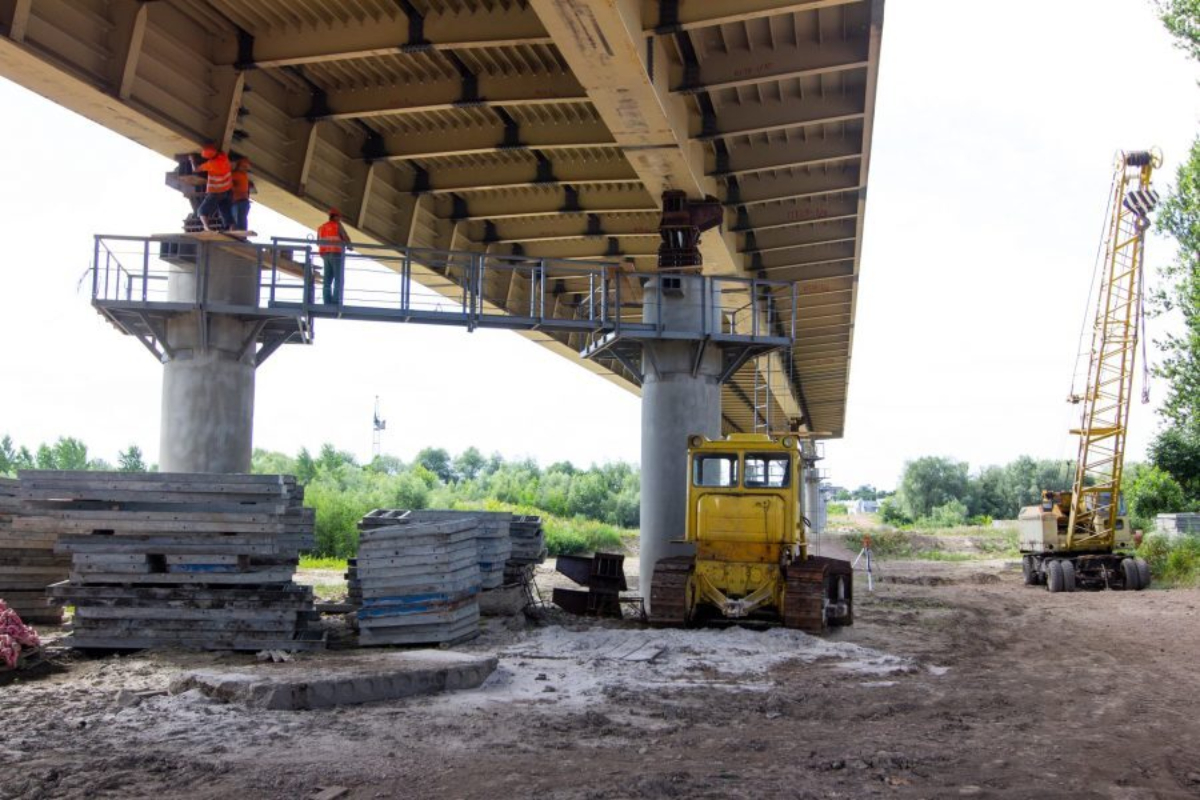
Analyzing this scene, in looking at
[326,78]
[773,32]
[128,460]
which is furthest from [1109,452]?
[128,460]

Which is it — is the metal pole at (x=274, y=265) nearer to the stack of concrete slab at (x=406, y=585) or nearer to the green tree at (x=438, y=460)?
the stack of concrete slab at (x=406, y=585)

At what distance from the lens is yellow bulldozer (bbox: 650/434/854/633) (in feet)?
49.0

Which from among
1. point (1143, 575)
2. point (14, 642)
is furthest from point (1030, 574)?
point (14, 642)

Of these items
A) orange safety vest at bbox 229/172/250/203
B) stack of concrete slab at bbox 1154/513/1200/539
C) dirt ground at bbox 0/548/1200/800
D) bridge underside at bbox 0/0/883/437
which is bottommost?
dirt ground at bbox 0/548/1200/800

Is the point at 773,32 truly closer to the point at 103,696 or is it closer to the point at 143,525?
the point at 143,525

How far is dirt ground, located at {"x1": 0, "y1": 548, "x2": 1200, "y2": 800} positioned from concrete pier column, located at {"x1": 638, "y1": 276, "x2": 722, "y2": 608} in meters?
3.59

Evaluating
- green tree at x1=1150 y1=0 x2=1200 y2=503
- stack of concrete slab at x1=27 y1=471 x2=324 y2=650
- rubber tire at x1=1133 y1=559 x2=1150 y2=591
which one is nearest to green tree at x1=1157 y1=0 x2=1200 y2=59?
green tree at x1=1150 y1=0 x2=1200 y2=503

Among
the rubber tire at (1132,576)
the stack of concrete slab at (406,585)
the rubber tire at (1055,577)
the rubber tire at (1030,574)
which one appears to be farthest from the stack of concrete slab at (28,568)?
the rubber tire at (1030,574)

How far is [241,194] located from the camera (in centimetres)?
1534

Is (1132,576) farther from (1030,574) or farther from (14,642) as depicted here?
(14,642)

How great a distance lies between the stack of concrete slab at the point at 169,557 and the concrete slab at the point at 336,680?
1159mm

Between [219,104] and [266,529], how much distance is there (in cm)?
647

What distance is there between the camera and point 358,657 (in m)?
11.4

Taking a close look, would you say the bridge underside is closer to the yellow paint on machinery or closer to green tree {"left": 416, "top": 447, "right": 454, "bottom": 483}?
the yellow paint on machinery
